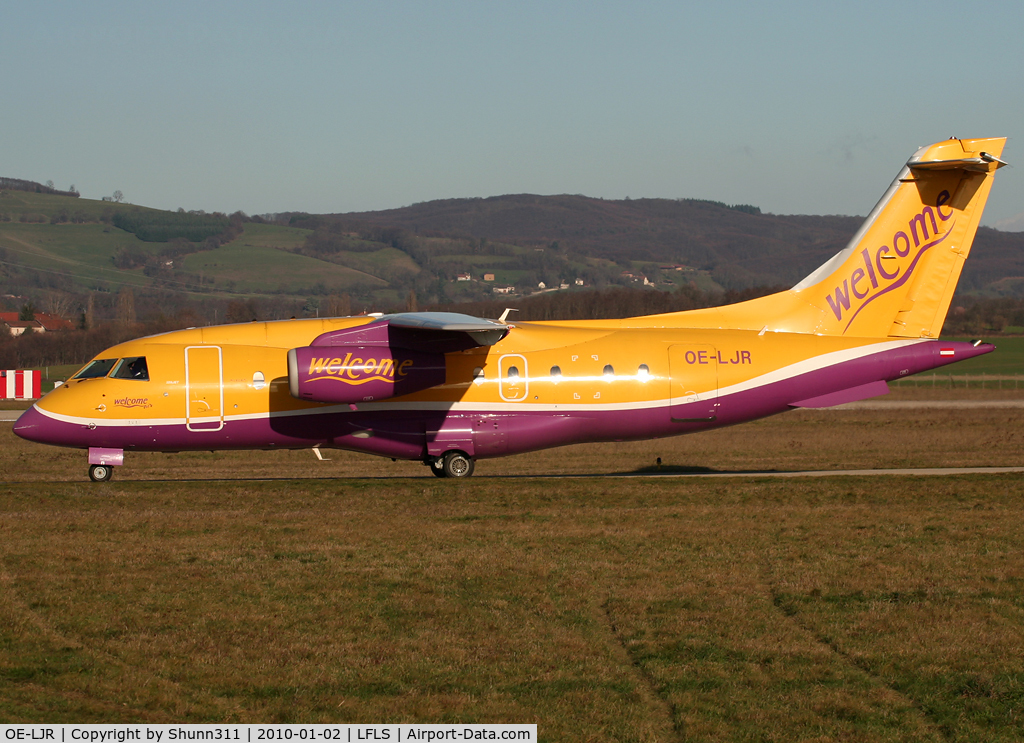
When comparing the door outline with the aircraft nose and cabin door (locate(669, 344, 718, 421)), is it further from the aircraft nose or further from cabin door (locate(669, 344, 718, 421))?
the aircraft nose

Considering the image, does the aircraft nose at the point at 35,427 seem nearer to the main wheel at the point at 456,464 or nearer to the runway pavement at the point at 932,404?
the main wheel at the point at 456,464

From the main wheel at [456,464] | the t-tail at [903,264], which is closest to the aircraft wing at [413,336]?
the main wheel at [456,464]

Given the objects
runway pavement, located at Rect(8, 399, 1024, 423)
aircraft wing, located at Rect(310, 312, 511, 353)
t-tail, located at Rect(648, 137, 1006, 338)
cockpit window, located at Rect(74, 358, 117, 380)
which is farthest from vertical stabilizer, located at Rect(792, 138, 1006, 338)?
runway pavement, located at Rect(8, 399, 1024, 423)

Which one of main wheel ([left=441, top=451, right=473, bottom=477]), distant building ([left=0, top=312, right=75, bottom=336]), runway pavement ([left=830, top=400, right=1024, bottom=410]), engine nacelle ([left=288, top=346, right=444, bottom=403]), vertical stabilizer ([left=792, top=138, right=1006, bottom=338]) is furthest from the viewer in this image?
distant building ([left=0, top=312, right=75, bottom=336])

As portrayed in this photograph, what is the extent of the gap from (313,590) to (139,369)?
11575 mm

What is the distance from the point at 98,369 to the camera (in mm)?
22438

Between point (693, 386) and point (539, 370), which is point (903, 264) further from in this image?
point (539, 370)

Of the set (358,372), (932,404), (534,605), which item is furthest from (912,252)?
(932,404)

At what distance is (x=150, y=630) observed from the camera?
10859 millimetres

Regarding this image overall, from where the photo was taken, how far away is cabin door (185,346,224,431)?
22188 mm

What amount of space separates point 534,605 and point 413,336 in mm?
10774

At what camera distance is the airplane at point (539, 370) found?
22.1 m

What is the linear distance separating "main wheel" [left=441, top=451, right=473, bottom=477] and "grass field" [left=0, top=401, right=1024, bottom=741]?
5.38ft

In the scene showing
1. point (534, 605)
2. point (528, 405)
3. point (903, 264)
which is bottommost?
point (534, 605)
